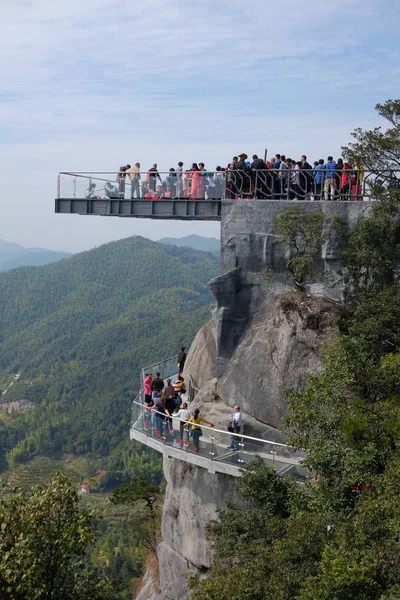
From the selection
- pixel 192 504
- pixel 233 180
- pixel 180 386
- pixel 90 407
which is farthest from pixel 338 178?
pixel 90 407

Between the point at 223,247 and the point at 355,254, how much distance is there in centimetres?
435

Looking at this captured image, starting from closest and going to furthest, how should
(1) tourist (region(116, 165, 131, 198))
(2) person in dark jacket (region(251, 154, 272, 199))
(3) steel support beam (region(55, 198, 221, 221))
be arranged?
(2) person in dark jacket (region(251, 154, 272, 199)) → (3) steel support beam (region(55, 198, 221, 221)) → (1) tourist (region(116, 165, 131, 198))

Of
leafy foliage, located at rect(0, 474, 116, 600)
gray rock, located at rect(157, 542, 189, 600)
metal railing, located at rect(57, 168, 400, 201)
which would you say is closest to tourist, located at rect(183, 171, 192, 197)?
metal railing, located at rect(57, 168, 400, 201)

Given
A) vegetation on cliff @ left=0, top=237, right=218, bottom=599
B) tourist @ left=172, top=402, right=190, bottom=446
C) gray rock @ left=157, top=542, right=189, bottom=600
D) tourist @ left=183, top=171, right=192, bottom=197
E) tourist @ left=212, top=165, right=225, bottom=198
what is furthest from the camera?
vegetation on cliff @ left=0, top=237, right=218, bottom=599

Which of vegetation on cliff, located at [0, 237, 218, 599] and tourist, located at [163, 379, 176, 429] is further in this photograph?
vegetation on cliff, located at [0, 237, 218, 599]

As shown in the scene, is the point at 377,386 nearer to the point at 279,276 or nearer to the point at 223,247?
the point at 279,276

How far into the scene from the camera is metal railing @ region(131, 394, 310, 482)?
1908cm

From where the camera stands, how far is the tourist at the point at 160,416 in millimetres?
21500

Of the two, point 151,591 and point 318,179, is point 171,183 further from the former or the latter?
point 151,591

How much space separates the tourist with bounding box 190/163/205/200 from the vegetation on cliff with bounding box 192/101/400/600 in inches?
223

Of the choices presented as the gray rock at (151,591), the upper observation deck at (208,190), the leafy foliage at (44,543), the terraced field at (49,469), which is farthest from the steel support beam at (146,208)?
the terraced field at (49,469)

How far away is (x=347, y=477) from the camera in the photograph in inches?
599

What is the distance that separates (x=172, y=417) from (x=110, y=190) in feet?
32.5

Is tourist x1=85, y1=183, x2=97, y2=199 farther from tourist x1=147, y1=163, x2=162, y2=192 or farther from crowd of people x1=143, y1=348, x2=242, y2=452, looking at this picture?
crowd of people x1=143, y1=348, x2=242, y2=452
